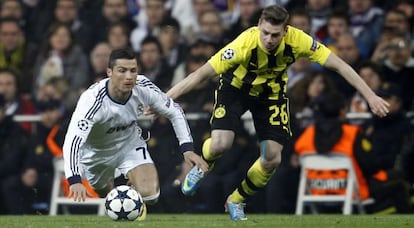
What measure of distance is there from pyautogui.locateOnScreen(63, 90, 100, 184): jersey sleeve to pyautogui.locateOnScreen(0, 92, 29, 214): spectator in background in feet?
17.8

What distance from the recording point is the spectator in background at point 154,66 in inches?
728

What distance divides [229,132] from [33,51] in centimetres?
730

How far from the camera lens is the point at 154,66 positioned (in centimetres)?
1856

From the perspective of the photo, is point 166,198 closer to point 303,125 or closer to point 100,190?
point 303,125

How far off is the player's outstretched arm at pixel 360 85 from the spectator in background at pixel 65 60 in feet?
22.5

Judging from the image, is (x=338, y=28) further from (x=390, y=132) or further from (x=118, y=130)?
(x=118, y=130)

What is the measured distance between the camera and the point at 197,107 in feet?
58.2

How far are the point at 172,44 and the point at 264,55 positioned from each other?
5807mm

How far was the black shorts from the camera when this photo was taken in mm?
13766

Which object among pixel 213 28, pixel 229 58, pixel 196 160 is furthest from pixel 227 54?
pixel 213 28

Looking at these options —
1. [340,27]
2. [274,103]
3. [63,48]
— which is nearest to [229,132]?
[274,103]

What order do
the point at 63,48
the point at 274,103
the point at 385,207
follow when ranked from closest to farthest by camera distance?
A: the point at 274,103 → the point at 385,207 → the point at 63,48

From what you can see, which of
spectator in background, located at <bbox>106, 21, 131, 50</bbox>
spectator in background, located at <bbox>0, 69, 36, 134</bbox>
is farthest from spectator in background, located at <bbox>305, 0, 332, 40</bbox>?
spectator in background, located at <bbox>0, 69, 36, 134</bbox>

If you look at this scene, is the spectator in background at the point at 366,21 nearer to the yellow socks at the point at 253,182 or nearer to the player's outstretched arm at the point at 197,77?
the yellow socks at the point at 253,182
